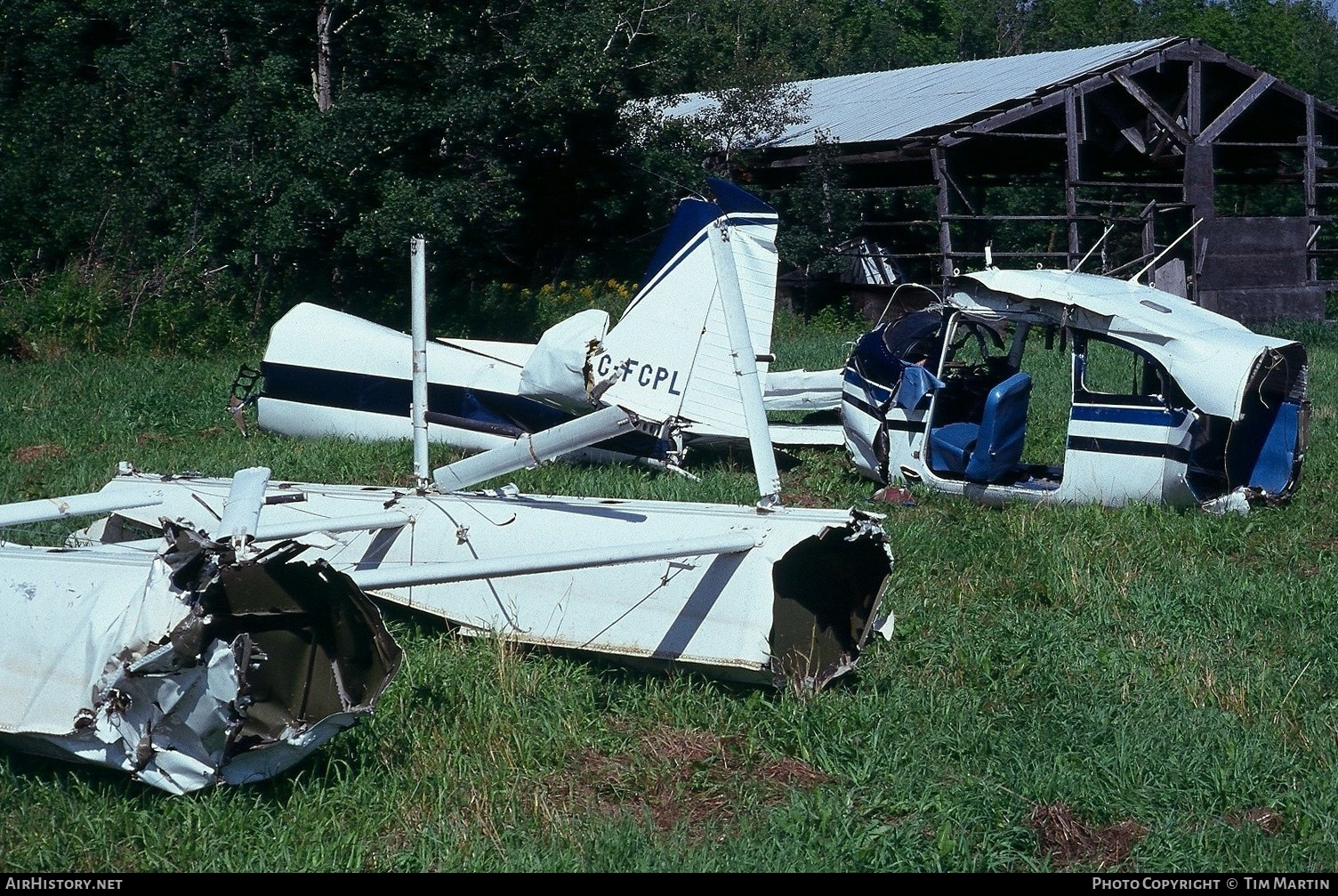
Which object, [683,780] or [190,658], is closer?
[190,658]

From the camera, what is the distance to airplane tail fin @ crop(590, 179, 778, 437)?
691 centimetres

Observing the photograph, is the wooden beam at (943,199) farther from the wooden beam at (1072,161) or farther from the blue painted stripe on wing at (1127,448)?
the blue painted stripe on wing at (1127,448)

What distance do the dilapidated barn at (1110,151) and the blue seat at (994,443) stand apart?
10.4 metres

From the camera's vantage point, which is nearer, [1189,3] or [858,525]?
[858,525]

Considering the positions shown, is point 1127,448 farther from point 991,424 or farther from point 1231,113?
point 1231,113

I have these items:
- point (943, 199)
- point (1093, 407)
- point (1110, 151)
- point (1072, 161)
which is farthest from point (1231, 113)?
point (1093, 407)

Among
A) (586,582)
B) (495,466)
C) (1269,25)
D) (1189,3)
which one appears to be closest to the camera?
(586,582)

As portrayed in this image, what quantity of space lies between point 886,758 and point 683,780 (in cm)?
77

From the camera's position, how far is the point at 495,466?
6.46 metres

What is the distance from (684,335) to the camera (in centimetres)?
698

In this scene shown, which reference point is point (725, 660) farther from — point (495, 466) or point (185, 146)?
point (185, 146)

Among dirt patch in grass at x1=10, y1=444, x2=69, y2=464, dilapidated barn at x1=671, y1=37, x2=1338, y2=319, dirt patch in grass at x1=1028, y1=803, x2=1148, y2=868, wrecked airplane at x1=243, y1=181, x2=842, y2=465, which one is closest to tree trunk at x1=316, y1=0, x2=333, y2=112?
wrecked airplane at x1=243, y1=181, x2=842, y2=465

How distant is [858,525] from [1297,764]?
1865mm

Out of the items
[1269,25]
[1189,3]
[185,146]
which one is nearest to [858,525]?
[185,146]
